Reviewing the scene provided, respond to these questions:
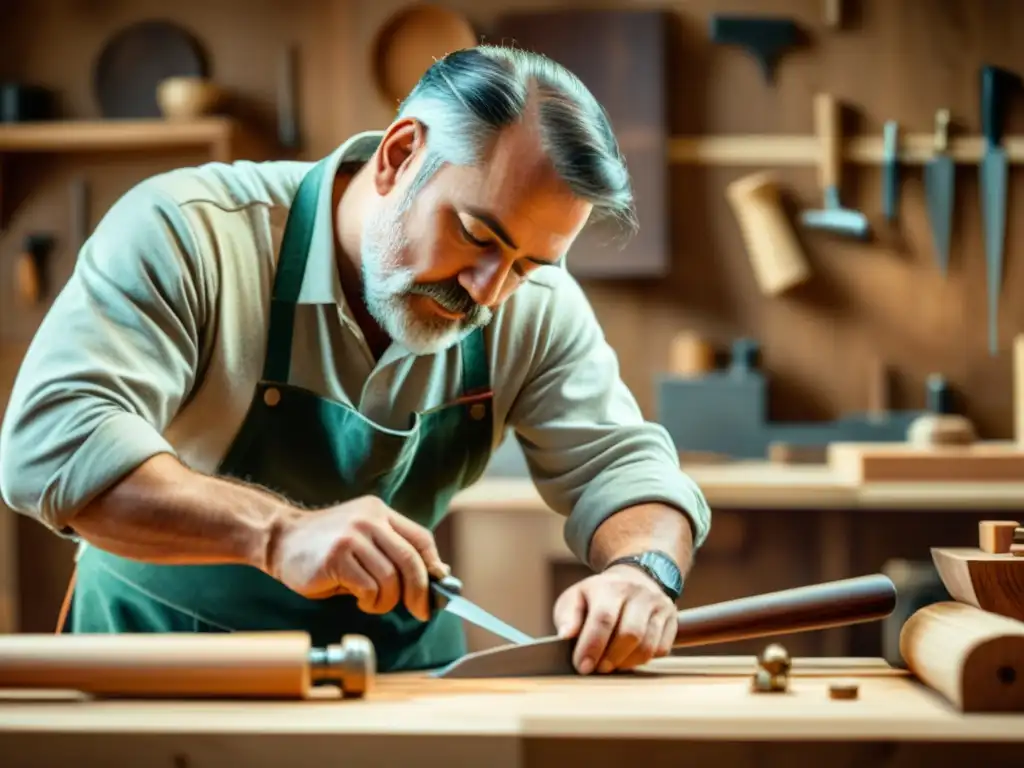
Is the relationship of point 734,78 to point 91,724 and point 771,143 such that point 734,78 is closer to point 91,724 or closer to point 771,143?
point 771,143

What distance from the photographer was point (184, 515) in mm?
1662

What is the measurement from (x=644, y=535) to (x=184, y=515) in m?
0.65

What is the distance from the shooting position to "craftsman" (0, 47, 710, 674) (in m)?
1.66

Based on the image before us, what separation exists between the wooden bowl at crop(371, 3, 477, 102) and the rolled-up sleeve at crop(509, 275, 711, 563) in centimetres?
221

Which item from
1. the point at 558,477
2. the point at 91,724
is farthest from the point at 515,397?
the point at 91,724

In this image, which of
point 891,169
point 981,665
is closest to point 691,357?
point 891,169

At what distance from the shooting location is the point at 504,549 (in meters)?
3.54

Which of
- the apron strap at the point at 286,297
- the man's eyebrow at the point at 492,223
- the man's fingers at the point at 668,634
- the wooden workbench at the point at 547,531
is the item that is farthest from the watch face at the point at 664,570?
the wooden workbench at the point at 547,531

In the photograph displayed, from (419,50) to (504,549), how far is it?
5.47 ft

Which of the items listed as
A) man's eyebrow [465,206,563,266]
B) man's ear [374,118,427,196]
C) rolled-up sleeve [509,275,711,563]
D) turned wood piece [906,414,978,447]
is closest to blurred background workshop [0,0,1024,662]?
turned wood piece [906,414,978,447]

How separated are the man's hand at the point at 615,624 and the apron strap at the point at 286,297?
0.58 meters

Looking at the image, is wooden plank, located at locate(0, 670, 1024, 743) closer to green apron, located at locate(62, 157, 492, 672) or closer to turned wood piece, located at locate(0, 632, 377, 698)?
turned wood piece, located at locate(0, 632, 377, 698)

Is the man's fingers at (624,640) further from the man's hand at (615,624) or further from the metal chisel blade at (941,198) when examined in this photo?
the metal chisel blade at (941,198)

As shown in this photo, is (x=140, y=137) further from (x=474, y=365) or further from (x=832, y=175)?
(x=474, y=365)
